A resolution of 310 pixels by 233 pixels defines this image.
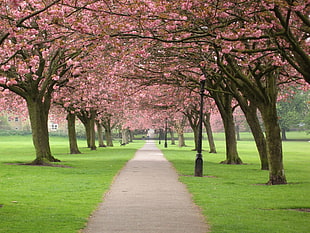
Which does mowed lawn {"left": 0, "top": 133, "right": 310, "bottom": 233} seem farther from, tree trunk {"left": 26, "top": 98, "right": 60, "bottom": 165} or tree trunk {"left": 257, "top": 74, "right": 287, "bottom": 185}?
tree trunk {"left": 26, "top": 98, "right": 60, "bottom": 165}

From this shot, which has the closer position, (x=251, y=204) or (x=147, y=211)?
(x=147, y=211)

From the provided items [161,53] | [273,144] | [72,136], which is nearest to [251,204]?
[273,144]

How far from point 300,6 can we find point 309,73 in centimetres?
350

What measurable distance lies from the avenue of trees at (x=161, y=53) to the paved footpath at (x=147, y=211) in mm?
4486

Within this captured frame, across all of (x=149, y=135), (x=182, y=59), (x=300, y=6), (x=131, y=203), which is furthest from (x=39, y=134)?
(x=149, y=135)

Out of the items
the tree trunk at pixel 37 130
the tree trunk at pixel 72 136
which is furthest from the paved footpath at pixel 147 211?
the tree trunk at pixel 72 136

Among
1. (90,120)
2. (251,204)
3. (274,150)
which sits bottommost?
(251,204)

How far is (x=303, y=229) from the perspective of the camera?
384 inches

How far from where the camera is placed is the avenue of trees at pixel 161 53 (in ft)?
43.2

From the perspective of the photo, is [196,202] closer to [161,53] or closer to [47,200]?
[47,200]

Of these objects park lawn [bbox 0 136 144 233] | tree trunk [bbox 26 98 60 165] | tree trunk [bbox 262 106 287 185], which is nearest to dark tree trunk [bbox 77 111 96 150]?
tree trunk [bbox 26 98 60 165]

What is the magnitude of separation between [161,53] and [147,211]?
1044 centimetres

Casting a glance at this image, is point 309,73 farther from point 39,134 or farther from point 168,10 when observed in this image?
point 39,134

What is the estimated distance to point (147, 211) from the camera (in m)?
11.5
